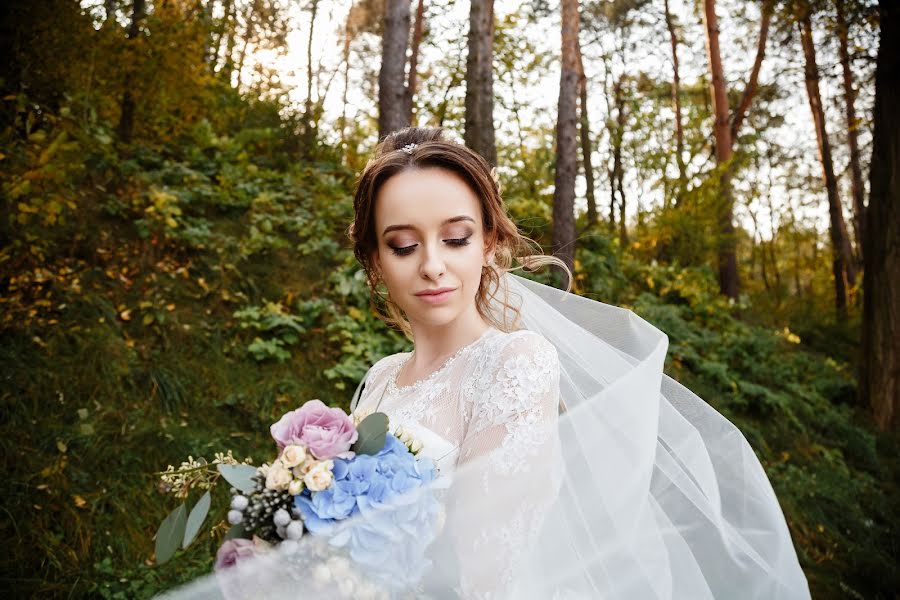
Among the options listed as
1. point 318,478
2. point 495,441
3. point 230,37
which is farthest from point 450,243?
point 230,37

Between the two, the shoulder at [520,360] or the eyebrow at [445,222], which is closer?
the shoulder at [520,360]

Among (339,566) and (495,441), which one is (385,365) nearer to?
(495,441)

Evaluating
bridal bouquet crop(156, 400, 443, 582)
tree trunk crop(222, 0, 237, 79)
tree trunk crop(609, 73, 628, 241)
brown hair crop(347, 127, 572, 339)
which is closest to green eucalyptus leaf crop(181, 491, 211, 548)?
bridal bouquet crop(156, 400, 443, 582)

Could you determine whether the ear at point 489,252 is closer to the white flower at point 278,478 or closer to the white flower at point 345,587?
the white flower at point 278,478

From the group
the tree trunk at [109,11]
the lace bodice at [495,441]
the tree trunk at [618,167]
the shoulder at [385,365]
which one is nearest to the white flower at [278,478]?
the lace bodice at [495,441]

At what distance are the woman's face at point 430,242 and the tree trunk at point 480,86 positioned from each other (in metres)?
5.53

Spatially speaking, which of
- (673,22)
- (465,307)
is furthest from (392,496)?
(673,22)

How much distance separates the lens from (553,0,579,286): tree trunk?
7.50 metres

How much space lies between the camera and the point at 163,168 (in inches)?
281

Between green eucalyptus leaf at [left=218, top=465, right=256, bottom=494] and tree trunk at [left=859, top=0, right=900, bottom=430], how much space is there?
7.62m

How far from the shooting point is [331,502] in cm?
137

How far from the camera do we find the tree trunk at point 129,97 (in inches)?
268

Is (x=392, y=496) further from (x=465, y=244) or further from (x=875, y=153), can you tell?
(x=875, y=153)

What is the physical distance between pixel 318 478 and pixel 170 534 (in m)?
0.41
